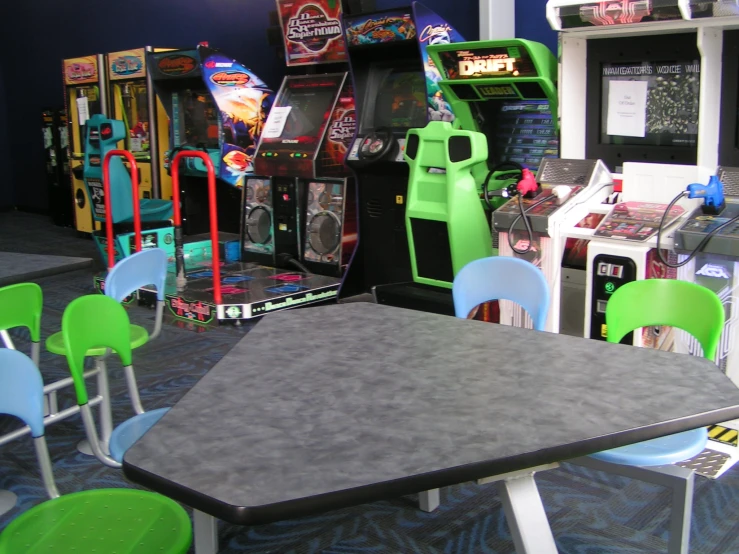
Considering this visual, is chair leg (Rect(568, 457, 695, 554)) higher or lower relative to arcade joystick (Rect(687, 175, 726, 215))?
lower

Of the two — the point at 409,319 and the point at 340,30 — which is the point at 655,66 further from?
the point at 340,30

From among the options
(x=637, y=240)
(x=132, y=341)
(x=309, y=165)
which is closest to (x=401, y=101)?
(x=309, y=165)

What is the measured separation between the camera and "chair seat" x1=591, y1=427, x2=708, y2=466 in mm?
1912

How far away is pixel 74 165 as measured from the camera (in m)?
8.06

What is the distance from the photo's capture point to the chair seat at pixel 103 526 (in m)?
1.61

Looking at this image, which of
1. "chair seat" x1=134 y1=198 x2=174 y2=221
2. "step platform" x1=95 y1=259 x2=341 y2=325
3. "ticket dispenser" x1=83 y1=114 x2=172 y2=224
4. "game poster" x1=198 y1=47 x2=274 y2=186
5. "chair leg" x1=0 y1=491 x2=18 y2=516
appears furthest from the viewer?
"chair seat" x1=134 y1=198 x2=174 y2=221

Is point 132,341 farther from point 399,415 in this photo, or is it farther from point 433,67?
point 433,67

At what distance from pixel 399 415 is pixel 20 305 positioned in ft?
5.65

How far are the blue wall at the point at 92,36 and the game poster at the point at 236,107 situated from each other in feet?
2.06

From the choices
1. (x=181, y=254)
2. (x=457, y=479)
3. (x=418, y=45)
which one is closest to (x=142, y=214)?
(x=181, y=254)

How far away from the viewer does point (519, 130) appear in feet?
13.4

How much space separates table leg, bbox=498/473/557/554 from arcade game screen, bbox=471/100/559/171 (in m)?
2.57

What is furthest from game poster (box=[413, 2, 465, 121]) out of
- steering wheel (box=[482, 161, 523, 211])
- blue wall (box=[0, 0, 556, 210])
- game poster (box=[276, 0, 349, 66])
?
game poster (box=[276, 0, 349, 66])

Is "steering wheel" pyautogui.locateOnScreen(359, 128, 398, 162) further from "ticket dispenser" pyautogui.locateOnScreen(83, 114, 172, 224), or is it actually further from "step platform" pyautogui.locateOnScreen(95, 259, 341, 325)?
"ticket dispenser" pyautogui.locateOnScreen(83, 114, 172, 224)
